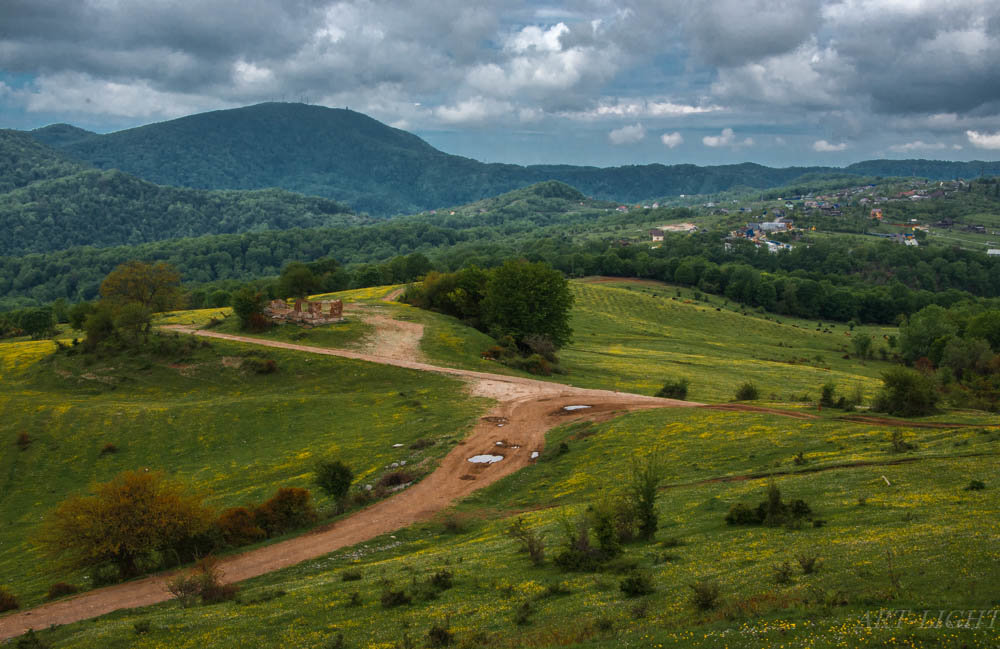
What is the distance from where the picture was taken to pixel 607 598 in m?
19.3

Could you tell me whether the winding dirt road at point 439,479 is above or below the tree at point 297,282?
below

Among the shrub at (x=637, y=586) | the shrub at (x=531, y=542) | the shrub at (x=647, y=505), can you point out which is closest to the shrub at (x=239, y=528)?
the shrub at (x=531, y=542)

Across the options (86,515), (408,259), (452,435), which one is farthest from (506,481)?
(408,259)

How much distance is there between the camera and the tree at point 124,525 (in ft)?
96.5

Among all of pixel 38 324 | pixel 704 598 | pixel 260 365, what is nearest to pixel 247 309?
pixel 260 365

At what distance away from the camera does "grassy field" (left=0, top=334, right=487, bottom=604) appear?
1703 inches

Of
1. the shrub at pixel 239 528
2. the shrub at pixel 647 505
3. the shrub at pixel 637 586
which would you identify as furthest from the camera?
the shrub at pixel 239 528

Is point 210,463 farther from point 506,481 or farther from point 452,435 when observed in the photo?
point 506,481

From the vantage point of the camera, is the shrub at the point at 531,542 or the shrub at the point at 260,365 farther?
the shrub at the point at 260,365

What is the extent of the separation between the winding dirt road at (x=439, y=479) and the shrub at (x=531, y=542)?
8.90m

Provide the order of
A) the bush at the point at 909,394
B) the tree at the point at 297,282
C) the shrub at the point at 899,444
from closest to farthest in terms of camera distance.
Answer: the shrub at the point at 899,444
the bush at the point at 909,394
the tree at the point at 297,282

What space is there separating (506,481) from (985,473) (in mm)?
25363

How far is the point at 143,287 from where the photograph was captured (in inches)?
3236

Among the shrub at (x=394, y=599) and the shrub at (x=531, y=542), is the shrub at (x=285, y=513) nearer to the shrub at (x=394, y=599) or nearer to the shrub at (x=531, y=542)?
the shrub at (x=531, y=542)
